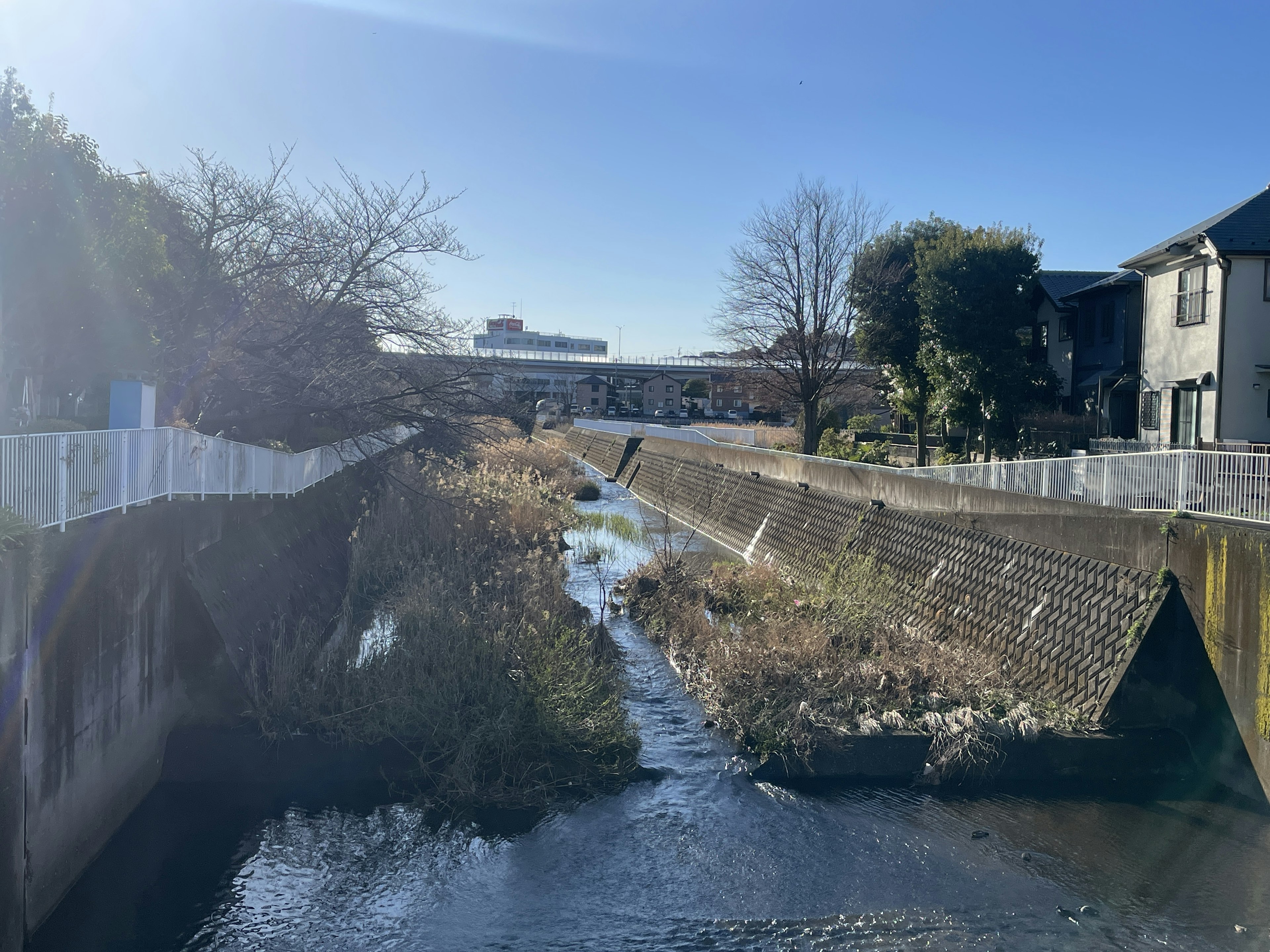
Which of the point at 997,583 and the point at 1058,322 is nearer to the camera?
the point at 997,583

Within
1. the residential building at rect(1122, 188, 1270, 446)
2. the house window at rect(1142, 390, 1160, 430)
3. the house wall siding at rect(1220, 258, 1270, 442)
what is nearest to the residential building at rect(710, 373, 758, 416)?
the house window at rect(1142, 390, 1160, 430)

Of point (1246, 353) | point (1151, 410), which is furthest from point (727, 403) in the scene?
point (1246, 353)

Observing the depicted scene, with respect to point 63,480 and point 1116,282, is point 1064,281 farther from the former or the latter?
point 63,480

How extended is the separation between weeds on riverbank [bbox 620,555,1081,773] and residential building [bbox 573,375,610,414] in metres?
99.2

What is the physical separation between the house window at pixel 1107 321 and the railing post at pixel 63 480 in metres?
25.8

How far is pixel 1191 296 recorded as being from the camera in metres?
20.1

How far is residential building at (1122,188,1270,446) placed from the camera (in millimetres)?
18797

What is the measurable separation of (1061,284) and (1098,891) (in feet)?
87.9

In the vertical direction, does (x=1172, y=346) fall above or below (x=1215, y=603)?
above

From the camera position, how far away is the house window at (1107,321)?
81.7 feet

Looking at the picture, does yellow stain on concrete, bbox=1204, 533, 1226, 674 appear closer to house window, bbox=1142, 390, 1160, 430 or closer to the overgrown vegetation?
the overgrown vegetation

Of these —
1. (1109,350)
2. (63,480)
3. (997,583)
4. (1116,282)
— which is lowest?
(997,583)

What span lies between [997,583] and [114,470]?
10.0 m

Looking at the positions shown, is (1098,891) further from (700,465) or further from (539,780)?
(700,465)
